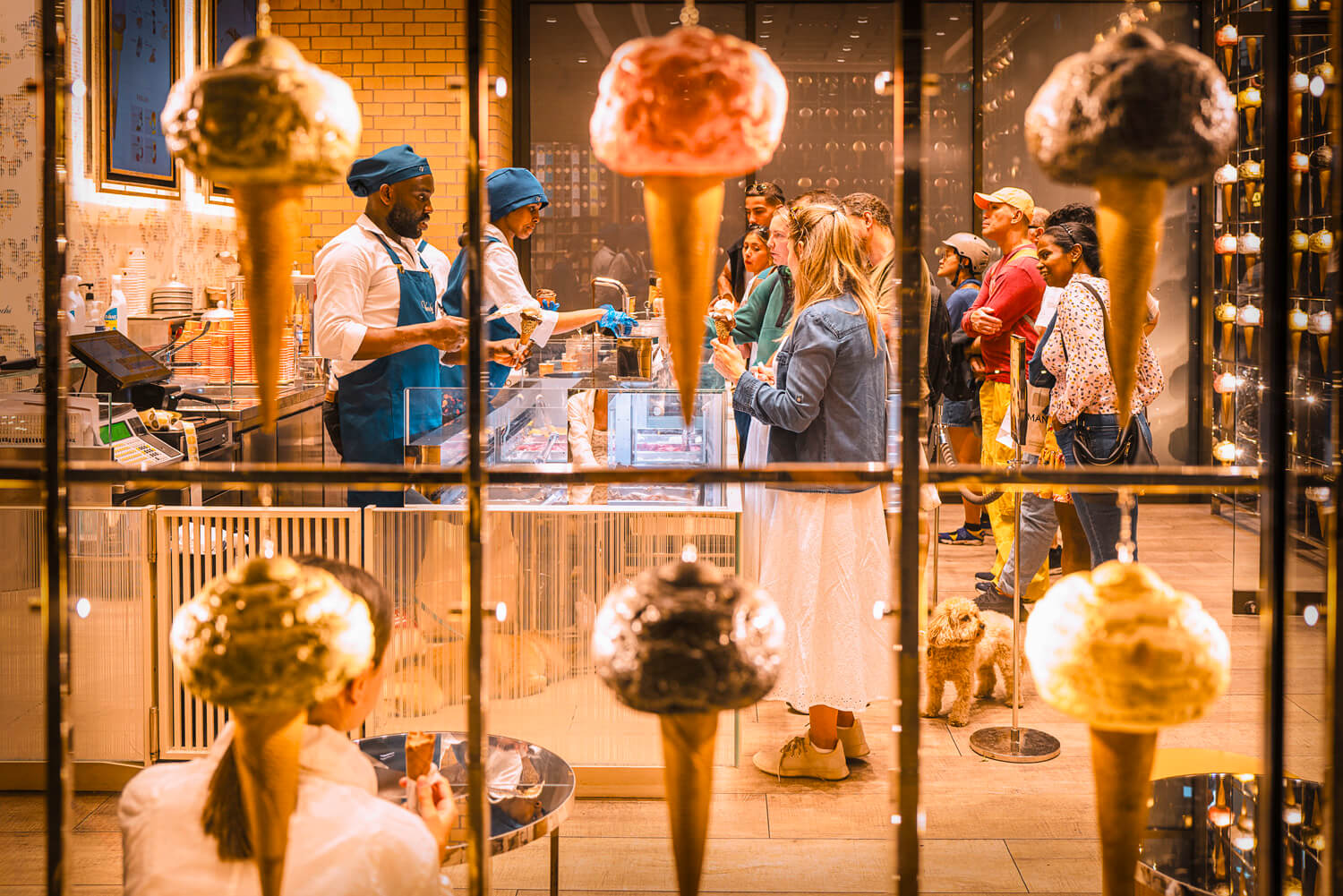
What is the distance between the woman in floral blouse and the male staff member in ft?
5.69

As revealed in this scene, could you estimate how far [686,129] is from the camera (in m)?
0.89

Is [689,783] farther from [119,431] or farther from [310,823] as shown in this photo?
[119,431]

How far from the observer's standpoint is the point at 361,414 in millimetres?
3227

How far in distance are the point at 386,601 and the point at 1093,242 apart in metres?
2.72

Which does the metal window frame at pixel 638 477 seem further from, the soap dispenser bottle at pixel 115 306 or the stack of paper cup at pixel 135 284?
the stack of paper cup at pixel 135 284

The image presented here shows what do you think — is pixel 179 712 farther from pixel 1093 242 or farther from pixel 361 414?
pixel 1093 242

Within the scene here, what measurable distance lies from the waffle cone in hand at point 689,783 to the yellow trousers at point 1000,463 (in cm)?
374

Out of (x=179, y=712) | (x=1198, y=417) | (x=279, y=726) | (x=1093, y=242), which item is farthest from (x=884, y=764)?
(x=1198, y=417)

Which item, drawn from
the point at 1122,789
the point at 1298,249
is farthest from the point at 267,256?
the point at 1298,249

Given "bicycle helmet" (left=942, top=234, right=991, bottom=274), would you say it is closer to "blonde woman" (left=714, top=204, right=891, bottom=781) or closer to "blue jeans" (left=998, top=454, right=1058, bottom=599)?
"blue jeans" (left=998, top=454, right=1058, bottom=599)

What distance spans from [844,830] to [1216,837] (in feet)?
3.70

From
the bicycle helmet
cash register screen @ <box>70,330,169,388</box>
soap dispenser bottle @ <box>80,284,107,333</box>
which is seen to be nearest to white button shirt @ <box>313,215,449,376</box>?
cash register screen @ <box>70,330,169,388</box>

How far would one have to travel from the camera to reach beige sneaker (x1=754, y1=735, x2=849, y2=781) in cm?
313

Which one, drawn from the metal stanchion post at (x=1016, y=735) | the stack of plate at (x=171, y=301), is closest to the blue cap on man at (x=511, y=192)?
the metal stanchion post at (x=1016, y=735)
